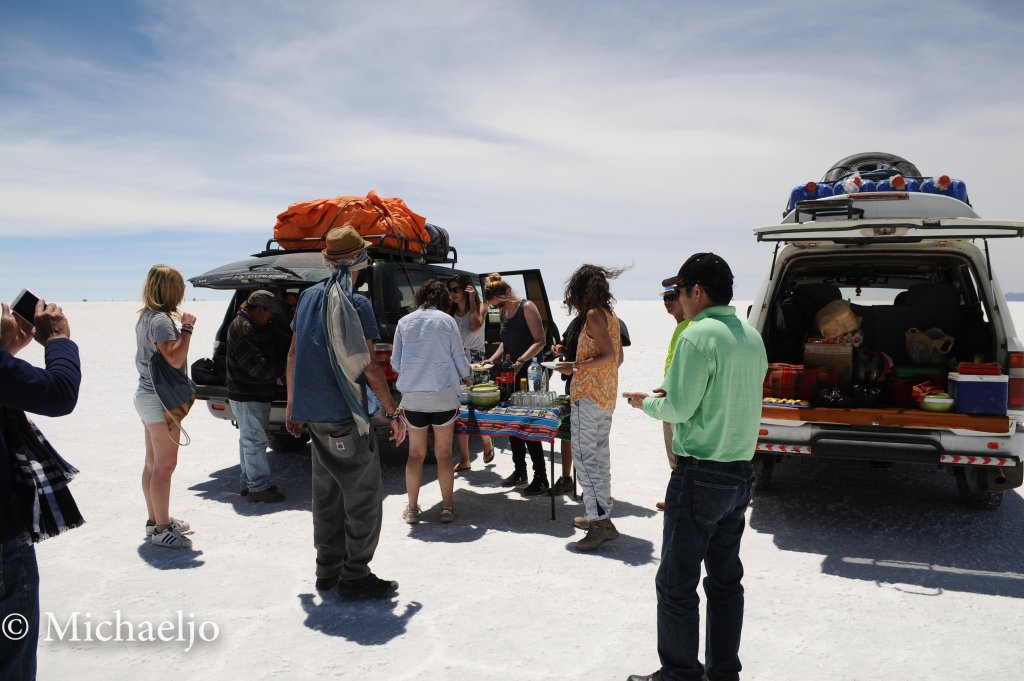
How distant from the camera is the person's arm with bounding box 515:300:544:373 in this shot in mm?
6145

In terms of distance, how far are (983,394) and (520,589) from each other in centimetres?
349

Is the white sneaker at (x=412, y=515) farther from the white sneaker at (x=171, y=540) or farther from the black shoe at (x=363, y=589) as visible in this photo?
the white sneaker at (x=171, y=540)

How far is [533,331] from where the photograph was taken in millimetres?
6184

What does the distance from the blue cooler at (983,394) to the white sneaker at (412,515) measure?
13.3ft

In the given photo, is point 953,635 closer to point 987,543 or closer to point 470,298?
point 987,543

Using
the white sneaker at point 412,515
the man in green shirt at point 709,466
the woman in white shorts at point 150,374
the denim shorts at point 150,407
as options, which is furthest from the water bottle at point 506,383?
the man in green shirt at point 709,466

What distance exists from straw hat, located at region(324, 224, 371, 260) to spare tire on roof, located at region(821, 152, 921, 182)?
5.80 m

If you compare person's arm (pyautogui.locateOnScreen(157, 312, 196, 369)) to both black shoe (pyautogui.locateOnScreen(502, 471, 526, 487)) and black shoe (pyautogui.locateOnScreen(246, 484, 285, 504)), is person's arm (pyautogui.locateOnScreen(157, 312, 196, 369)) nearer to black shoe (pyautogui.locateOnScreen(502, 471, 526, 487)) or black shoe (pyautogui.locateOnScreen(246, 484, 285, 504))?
black shoe (pyautogui.locateOnScreen(246, 484, 285, 504))

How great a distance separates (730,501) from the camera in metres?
2.73

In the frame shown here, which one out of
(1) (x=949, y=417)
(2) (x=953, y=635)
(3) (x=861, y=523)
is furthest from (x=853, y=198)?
(2) (x=953, y=635)

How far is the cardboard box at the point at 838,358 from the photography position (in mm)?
5574

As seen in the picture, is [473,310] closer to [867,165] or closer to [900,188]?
[900,188]

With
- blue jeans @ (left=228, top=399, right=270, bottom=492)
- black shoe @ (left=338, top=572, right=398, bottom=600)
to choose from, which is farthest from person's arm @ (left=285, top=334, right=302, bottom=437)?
blue jeans @ (left=228, top=399, right=270, bottom=492)

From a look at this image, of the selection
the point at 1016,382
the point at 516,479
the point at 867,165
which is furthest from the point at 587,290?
the point at 867,165
